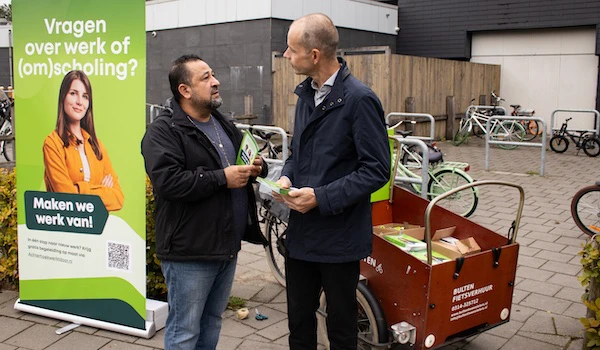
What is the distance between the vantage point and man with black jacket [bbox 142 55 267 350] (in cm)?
277

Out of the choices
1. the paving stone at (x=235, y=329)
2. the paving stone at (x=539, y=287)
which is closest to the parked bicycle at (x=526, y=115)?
the paving stone at (x=539, y=287)

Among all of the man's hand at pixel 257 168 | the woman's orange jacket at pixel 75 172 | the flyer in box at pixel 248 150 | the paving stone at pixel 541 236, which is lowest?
the paving stone at pixel 541 236

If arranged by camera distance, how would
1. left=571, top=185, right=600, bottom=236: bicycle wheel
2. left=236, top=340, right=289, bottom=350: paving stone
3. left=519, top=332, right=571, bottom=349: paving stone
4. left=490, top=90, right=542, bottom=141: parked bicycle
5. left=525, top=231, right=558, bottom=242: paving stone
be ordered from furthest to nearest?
left=490, top=90, right=542, bottom=141: parked bicycle < left=571, top=185, right=600, bottom=236: bicycle wheel < left=525, top=231, right=558, bottom=242: paving stone < left=519, top=332, right=571, bottom=349: paving stone < left=236, top=340, right=289, bottom=350: paving stone

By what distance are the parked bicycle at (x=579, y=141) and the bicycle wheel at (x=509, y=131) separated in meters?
0.77

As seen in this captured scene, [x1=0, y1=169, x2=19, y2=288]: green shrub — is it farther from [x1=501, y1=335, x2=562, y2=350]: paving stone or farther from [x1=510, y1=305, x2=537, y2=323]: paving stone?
[x1=510, y1=305, x2=537, y2=323]: paving stone

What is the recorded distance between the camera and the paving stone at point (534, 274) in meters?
5.18

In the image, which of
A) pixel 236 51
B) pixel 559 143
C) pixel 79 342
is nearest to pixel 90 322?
pixel 79 342

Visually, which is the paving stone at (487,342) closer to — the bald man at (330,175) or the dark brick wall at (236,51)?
the bald man at (330,175)

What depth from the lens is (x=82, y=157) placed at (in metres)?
3.88

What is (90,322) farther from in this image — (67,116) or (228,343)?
(67,116)

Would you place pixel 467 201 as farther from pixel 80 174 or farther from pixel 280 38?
pixel 280 38

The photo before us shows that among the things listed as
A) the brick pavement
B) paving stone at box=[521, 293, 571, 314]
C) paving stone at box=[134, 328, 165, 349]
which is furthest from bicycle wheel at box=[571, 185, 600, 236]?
paving stone at box=[134, 328, 165, 349]

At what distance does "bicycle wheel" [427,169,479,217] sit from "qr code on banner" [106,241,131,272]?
4.54 m

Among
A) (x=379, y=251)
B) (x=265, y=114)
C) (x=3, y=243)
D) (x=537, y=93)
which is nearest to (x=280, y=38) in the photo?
(x=265, y=114)
